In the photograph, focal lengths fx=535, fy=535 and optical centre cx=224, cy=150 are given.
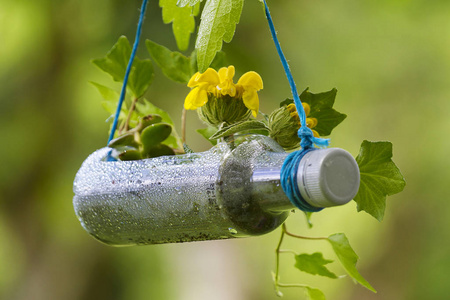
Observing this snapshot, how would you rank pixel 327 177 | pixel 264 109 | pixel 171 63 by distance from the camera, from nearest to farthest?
1. pixel 327 177
2. pixel 171 63
3. pixel 264 109

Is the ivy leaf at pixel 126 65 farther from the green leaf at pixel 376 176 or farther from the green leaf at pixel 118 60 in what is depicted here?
the green leaf at pixel 376 176

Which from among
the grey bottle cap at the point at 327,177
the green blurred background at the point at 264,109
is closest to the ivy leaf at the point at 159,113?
the grey bottle cap at the point at 327,177

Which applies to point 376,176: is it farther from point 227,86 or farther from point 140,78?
point 140,78

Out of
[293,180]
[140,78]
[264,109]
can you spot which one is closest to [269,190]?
[293,180]

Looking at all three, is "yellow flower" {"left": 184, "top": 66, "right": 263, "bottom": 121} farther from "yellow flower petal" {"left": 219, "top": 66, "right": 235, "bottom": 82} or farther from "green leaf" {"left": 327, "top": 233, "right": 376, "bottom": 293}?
"green leaf" {"left": 327, "top": 233, "right": 376, "bottom": 293}

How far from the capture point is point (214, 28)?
331 mm

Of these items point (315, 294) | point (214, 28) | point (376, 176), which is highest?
point (214, 28)

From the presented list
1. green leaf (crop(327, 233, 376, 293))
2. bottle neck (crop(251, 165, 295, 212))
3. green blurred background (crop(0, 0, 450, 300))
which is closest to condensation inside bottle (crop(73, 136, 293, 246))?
bottle neck (crop(251, 165, 295, 212))

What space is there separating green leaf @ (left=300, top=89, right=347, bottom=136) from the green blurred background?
39.1 inches

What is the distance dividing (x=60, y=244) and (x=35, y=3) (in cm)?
65

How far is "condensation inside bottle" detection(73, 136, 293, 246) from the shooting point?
0.99 feet

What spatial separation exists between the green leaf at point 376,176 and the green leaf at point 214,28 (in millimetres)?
121

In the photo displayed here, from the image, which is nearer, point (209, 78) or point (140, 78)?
point (209, 78)

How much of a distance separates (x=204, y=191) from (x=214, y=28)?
0.10m
